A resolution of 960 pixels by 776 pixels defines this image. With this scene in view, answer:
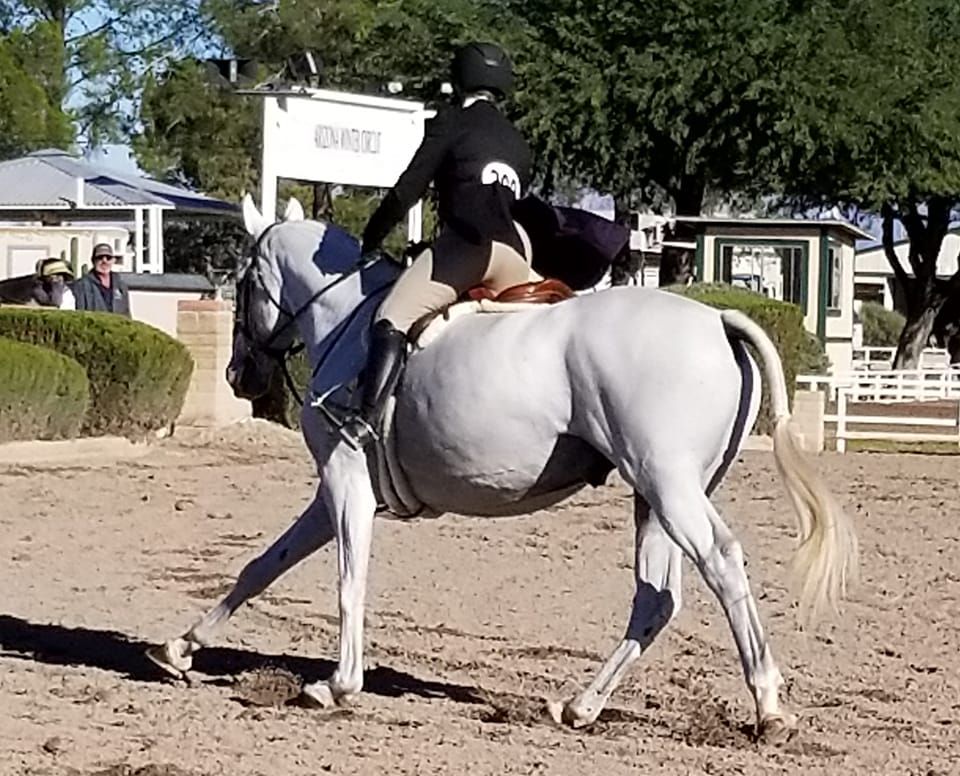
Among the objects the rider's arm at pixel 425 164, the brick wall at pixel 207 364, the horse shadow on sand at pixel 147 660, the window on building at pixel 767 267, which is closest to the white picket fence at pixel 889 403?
the window on building at pixel 767 267

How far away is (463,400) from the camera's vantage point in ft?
27.2

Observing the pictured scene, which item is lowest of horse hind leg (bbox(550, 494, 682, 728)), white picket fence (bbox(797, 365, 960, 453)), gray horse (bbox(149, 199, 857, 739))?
white picket fence (bbox(797, 365, 960, 453))

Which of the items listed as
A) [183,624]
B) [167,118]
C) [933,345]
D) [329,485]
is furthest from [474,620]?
[933,345]

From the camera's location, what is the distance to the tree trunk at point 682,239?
41750 millimetres

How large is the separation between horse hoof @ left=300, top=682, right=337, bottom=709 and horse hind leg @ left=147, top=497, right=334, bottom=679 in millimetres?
766

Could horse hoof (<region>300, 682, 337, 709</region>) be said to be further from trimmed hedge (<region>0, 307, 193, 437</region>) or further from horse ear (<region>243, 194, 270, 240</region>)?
trimmed hedge (<region>0, 307, 193, 437</region>)

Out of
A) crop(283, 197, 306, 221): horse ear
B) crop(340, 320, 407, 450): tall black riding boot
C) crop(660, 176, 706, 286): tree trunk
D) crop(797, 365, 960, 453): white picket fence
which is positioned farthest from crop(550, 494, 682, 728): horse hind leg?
crop(660, 176, 706, 286): tree trunk

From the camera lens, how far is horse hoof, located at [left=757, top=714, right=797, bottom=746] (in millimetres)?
7973

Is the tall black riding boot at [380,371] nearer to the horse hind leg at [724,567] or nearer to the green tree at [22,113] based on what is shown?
the horse hind leg at [724,567]

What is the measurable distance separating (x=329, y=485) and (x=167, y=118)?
5668cm

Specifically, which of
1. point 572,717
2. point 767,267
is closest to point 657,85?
point 767,267

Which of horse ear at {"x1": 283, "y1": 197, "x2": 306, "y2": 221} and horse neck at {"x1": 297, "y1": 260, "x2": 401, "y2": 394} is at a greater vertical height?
horse ear at {"x1": 283, "y1": 197, "x2": 306, "y2": 221}

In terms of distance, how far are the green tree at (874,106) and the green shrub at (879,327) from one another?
23.5 meters

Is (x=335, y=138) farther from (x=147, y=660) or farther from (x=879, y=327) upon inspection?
(x=879, y=327)
